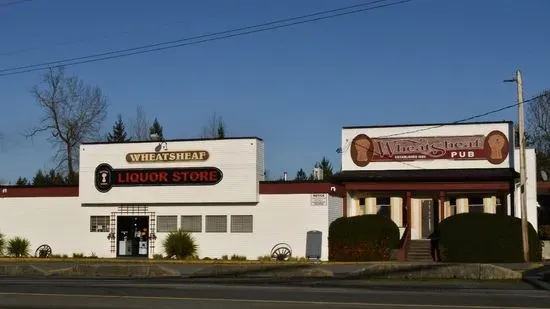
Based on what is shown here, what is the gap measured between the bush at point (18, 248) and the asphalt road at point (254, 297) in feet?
66.8

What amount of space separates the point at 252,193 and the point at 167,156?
16.5 feet

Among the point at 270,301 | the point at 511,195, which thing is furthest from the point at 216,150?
the point at 270,301

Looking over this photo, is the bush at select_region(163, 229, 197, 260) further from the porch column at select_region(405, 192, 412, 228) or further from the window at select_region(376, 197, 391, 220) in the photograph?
the porch column at select_region(405, 192, 412, 228)

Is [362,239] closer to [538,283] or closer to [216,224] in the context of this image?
[216,224]

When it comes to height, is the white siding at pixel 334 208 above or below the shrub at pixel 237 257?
above

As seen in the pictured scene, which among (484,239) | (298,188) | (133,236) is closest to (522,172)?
(484,239)

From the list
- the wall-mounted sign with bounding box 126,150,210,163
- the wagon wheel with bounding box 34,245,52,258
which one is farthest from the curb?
the wagon wheel with bounding box 34,245,52,258

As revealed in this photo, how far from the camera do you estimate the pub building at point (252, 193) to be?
119ft

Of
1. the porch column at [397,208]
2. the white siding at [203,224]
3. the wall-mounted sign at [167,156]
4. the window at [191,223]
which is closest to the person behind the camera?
the white siding at [203,224]

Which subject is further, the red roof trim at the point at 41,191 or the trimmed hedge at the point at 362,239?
the red roof trim at the point at 41,191

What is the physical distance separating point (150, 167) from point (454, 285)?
2088 cm

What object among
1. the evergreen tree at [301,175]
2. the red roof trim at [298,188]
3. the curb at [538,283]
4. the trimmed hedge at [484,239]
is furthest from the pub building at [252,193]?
the evergreen tree at [301,175]

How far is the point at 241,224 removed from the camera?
121 feet

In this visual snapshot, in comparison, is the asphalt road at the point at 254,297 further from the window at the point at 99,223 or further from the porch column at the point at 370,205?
the porch column at the point at 370,205
